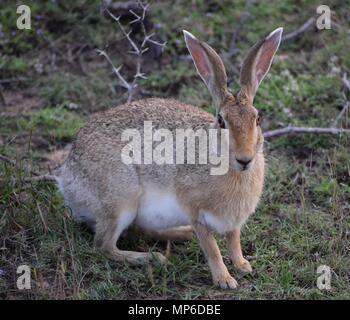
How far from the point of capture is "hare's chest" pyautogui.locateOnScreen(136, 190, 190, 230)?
17.2ft

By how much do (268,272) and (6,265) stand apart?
5.82ft

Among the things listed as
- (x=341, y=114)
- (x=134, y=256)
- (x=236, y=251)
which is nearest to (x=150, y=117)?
(x=134, y=256)

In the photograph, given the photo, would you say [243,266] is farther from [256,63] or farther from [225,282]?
[256,63]

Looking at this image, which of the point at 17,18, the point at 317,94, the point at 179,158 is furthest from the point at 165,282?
the point at 17,18

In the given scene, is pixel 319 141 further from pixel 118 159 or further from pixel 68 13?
pixel 68 13

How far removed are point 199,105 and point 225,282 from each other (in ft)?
8.73

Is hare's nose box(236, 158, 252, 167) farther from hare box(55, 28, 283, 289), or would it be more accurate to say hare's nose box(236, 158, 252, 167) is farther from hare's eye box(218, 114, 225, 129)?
hare's eye box(218, 114, 225, 129)

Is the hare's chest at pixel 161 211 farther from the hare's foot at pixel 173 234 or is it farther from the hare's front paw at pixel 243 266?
the hare's front paw at pixel 243 266

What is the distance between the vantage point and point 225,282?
5020 millimetres

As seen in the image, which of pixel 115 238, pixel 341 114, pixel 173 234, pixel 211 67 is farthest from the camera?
pixel 341 114

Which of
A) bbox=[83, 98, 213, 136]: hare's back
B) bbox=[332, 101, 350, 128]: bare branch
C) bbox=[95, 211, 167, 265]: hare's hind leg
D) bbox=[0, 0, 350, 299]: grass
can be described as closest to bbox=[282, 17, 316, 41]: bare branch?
bbox=[0, 0, 350, 299]: grass

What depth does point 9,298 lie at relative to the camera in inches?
191

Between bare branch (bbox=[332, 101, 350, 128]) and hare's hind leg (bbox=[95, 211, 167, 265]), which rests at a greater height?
bare branch (bbox=[332, 101, 350, 128])

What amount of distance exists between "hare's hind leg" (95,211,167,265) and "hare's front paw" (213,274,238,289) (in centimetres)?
45
